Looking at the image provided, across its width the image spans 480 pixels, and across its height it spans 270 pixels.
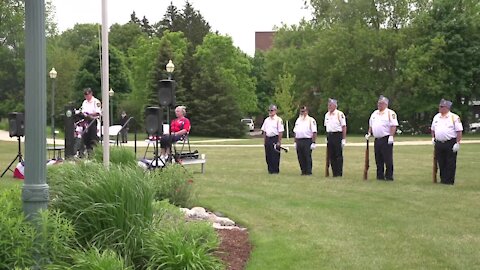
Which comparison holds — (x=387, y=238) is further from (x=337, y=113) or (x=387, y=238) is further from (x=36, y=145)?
(x=337, y=113)

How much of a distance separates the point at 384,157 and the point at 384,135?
1.70 feet

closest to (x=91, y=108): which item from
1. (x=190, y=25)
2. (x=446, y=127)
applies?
(x=446, y=127)

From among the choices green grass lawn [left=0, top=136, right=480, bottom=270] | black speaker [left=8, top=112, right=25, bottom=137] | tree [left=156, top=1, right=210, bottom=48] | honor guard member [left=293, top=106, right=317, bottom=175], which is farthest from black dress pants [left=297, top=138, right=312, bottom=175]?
tree [left=156, top=1, right=210, bottom=48]

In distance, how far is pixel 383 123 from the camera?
14.6 metres

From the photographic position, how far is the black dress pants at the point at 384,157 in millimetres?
14539

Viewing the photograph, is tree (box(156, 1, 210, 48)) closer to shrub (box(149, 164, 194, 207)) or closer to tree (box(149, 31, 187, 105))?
tree (box(149, 31, 187, 105))

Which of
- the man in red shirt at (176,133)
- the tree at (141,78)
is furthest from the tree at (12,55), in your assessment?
the man in red shirt at (176,133)

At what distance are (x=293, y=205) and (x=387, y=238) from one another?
2.75 metres

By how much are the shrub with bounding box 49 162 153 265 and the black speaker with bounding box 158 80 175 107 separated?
24.8ft

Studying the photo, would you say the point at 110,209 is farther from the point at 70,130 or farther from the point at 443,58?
the point at 443,58

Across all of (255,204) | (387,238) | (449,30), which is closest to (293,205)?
(255,204)

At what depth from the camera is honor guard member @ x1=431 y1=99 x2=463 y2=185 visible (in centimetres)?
1375

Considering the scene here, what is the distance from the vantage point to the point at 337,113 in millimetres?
15500

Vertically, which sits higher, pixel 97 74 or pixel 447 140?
pixel 97 74
